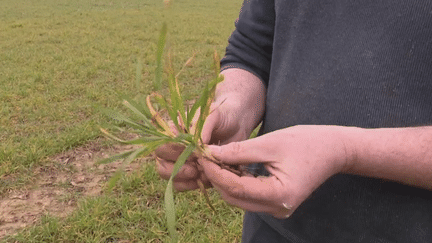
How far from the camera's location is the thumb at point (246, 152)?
0.82 meters

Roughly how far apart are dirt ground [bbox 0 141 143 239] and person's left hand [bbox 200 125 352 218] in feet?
8.44

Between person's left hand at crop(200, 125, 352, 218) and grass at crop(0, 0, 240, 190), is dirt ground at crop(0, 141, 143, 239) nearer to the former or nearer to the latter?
grass at crop(0, 0, 240, 190)

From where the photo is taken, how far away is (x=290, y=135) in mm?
820

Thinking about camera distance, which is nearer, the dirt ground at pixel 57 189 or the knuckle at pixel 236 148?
the knuckle at pixel 236 148

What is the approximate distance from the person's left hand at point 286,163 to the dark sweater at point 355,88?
14 centimetres

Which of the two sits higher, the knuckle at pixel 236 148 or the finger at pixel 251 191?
the knuckle at pixel 236 148

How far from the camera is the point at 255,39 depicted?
1.31 metres

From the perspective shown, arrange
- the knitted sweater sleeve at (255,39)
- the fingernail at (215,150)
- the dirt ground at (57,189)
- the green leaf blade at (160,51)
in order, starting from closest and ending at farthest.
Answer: the green leaf blade at (160,51)
the fingernail at (215,150)
the knitted sweater sleeve at (255,39)
the dirt ground at (57,189)

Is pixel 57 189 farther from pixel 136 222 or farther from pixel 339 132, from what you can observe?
pixel 339 132

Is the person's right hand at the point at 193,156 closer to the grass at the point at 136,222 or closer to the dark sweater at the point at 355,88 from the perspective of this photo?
the dark sweater at the point at 355,88

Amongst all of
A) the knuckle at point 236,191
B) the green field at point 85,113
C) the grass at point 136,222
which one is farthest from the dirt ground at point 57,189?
the knuckle at point 236,191

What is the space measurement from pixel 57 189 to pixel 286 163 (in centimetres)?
304

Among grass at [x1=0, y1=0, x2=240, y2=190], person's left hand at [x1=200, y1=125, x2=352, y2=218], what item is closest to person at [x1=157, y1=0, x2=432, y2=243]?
person's left hand at [x1=200, y1=125, x2=352, y2=218]

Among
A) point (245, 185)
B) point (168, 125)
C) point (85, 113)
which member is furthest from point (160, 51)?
point (85, 113)
